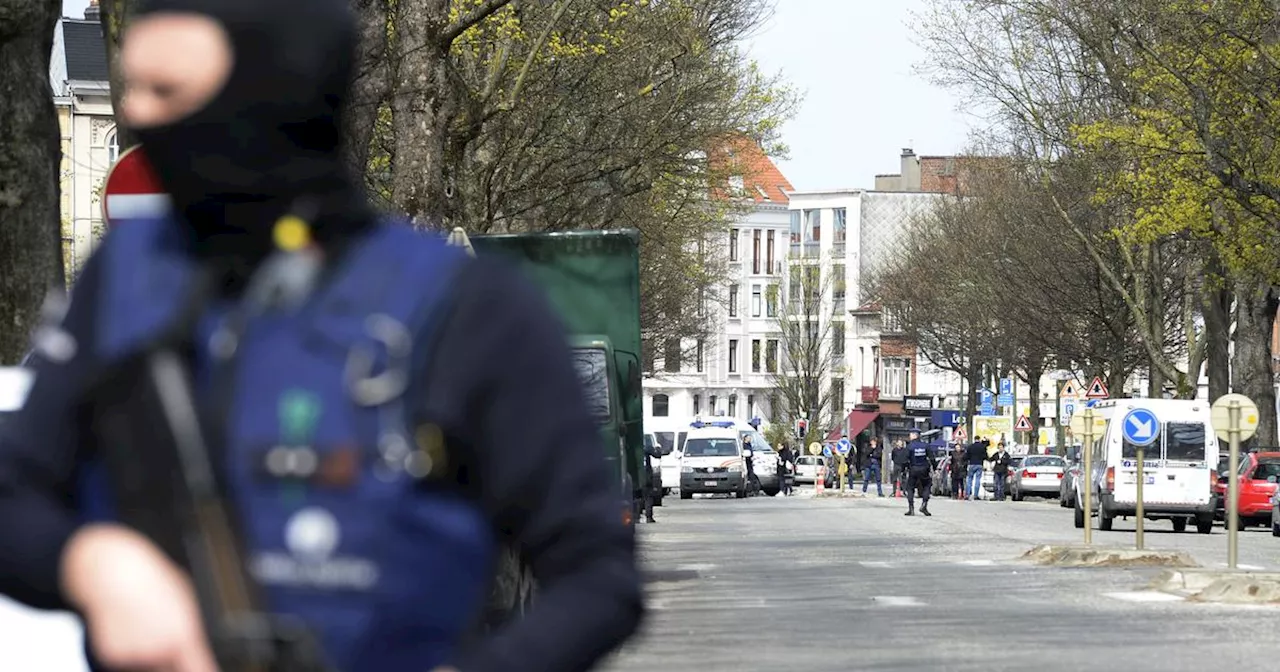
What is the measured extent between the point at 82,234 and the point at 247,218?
94640mm

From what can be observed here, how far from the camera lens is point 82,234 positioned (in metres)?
95.0

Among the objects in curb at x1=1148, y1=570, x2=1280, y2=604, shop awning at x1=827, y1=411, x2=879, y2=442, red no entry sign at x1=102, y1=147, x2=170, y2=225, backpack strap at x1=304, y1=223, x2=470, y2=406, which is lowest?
curb at x1=1148, y1=570, x2=1280, y2=604

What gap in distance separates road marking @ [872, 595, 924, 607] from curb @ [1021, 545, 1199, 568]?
225 inches

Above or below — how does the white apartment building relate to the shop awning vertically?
above

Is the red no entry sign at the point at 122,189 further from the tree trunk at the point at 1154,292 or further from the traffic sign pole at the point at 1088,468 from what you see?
the tree trunk at the point at 1154,292

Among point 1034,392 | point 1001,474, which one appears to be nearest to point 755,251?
point 1034,392

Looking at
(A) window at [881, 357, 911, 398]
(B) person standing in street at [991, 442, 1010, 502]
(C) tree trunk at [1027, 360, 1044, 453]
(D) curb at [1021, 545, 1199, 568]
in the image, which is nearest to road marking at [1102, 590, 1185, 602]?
(D) curb at [1021, 545, 1199, 568]

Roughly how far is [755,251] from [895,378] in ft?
43.1

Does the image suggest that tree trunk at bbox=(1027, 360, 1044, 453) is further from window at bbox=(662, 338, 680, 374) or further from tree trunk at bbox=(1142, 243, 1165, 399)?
tree trunk at bbox=(1142, 243, 1165, 399)

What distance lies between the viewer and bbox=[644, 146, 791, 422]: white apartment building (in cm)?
14262

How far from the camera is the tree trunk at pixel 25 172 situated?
14188 millimetres

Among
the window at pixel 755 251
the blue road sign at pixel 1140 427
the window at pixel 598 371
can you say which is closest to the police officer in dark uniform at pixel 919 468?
the blue road sign at pixel 1140 427

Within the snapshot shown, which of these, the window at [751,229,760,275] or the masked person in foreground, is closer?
the masked person in foreground

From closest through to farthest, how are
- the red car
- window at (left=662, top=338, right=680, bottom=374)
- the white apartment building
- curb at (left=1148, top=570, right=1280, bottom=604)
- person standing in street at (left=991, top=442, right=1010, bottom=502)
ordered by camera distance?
curb at (left=1148, top=570, right=1280, bottom=604) → the red car → person standing in street at (left=991, top=442, right=1010, bottom=502) → window at (left=662, top=338, right=680, bottom=374) → the white apartment building
